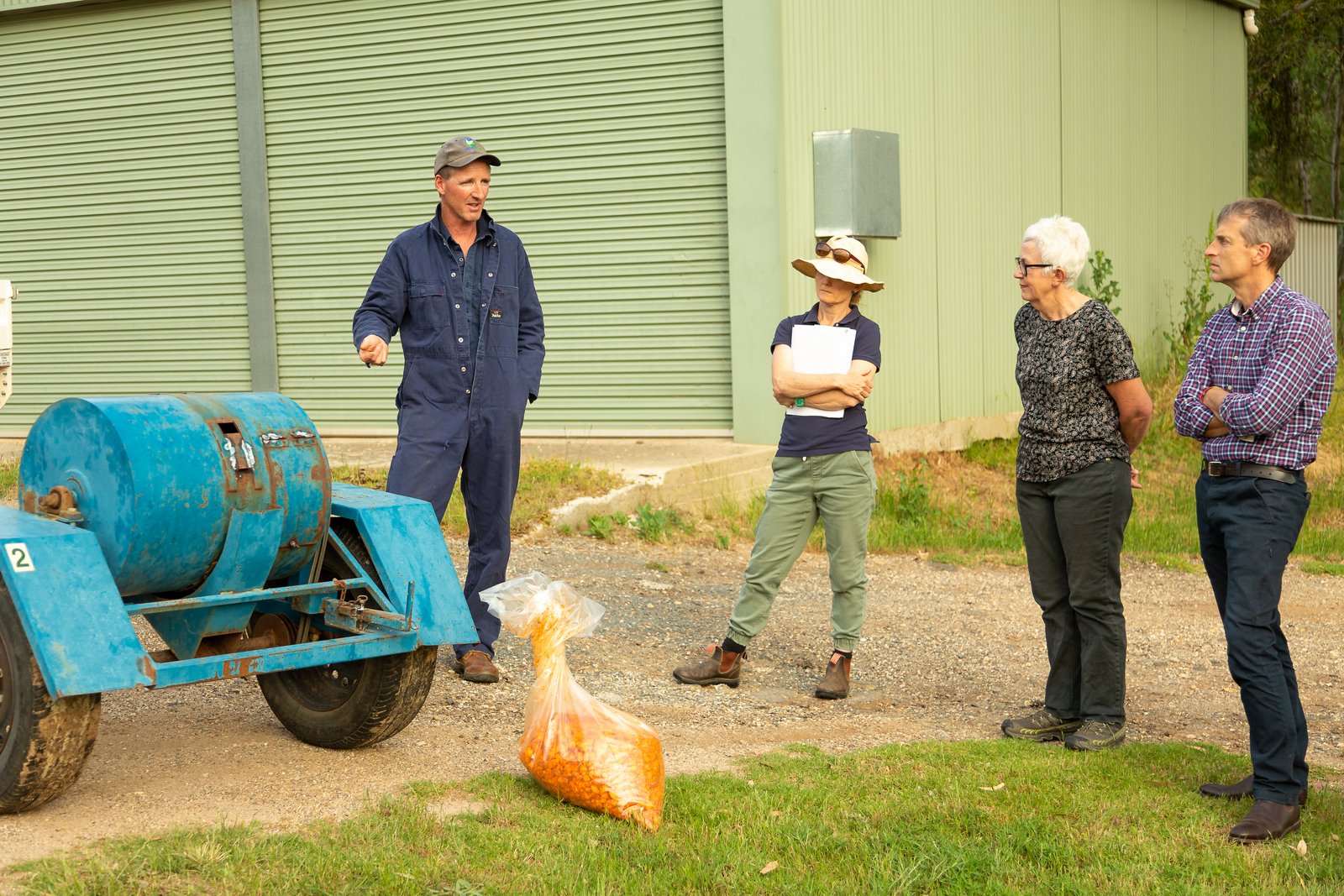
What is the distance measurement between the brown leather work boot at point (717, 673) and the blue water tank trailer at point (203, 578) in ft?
5.57

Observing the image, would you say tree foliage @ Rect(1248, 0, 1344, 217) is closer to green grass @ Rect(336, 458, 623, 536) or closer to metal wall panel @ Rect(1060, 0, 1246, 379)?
metal wall panel @ Rect(1060, 0, 1246, 379)

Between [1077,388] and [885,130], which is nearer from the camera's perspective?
[1077,388]

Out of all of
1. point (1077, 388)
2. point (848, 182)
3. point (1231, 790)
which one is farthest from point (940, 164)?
point (1231, 790)

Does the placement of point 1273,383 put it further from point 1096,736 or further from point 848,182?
point 848,182

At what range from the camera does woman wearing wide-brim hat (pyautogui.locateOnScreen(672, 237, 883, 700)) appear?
6.14 m

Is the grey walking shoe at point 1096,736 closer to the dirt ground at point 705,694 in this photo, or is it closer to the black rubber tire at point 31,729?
the dirt ground at point 705,694

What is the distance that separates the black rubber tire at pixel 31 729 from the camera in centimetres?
418

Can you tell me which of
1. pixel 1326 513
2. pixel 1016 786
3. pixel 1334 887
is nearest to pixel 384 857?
pixel 1016 786

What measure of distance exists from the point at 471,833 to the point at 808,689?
8.62 ft

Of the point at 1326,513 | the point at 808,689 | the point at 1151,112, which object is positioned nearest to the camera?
the point at 808,689

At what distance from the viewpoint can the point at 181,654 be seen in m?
4.82

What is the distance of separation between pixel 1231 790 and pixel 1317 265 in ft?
58.3

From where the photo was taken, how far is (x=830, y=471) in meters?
6.18

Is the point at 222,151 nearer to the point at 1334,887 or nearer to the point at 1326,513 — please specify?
the point at 1326,513
